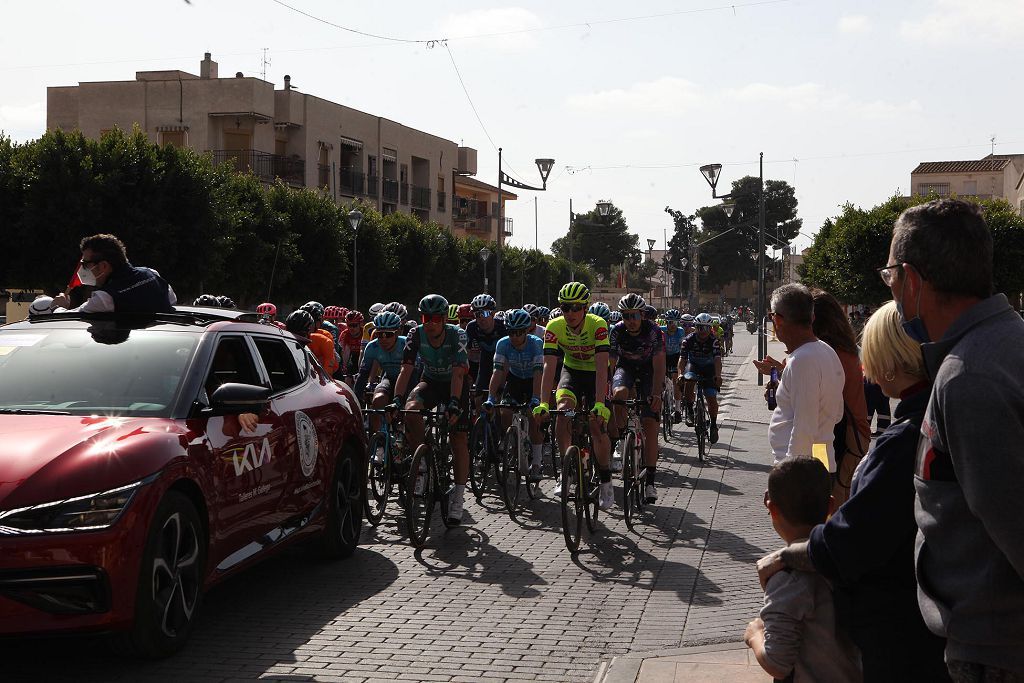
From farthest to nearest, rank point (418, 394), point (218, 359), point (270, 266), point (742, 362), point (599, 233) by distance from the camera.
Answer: point (599, 233)
point (742, 362)
point (270, 266)
point (418, 394)
point (218, 359)

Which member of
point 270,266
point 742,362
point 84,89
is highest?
point 84,89

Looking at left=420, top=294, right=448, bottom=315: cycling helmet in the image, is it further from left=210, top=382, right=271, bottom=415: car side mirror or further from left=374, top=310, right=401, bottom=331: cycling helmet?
left=210, top=382, right=271, bottom=415: car side mirror

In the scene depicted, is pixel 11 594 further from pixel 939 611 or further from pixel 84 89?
pixel 84 89

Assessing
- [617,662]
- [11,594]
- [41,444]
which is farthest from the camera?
[617,662]

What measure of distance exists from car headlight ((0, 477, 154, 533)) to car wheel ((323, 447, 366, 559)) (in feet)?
9.07

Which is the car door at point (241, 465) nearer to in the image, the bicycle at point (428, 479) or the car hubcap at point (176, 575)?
the car hubcap at point (176, 575)

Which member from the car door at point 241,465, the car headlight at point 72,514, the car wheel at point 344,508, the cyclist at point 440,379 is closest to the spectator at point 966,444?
the car headlight at point 72,514

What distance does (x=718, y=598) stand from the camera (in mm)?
7348

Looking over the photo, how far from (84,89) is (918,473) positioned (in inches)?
2086

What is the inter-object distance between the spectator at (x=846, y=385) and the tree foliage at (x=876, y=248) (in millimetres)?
42586

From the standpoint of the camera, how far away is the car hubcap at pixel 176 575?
5.56 meters

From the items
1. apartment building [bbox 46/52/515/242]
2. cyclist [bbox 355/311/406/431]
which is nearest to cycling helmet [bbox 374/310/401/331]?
cyclist [bbox 355/311/406/431]

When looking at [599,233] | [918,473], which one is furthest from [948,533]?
[599,233]

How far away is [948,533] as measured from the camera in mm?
2471
